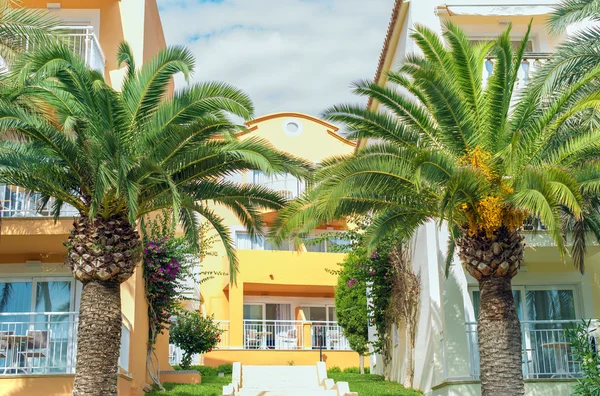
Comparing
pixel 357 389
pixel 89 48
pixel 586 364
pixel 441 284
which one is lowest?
pixel 357 389

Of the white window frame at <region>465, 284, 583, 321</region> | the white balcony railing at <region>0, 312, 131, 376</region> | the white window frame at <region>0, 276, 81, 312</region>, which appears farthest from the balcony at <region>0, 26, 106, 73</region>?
the white window frame at <region>465, 284, 583, 321</region>

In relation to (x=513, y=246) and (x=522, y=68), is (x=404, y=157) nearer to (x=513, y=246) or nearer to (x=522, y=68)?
(x=513, y=246)

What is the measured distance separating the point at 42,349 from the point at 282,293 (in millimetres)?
17950

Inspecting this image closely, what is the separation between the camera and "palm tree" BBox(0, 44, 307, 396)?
1441 centimetres

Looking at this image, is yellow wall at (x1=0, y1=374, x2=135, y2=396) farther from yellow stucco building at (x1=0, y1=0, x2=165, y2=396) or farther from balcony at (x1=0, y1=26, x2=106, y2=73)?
balcony at (x1=0, y1=26, x2=106, y2=73)

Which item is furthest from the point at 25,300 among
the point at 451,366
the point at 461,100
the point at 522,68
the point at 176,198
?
the point at 522,68

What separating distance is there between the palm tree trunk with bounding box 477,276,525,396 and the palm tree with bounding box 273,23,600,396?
0.02 meters

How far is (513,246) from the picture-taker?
15.1m

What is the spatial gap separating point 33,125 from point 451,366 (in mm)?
9778

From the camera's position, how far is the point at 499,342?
1487 cm

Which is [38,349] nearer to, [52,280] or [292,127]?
[52,280]

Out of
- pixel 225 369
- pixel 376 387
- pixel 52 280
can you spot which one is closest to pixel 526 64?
pixel 376 387

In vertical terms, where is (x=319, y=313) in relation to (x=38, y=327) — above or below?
above

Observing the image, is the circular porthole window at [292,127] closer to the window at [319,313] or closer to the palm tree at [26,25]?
the window at [319,313]
